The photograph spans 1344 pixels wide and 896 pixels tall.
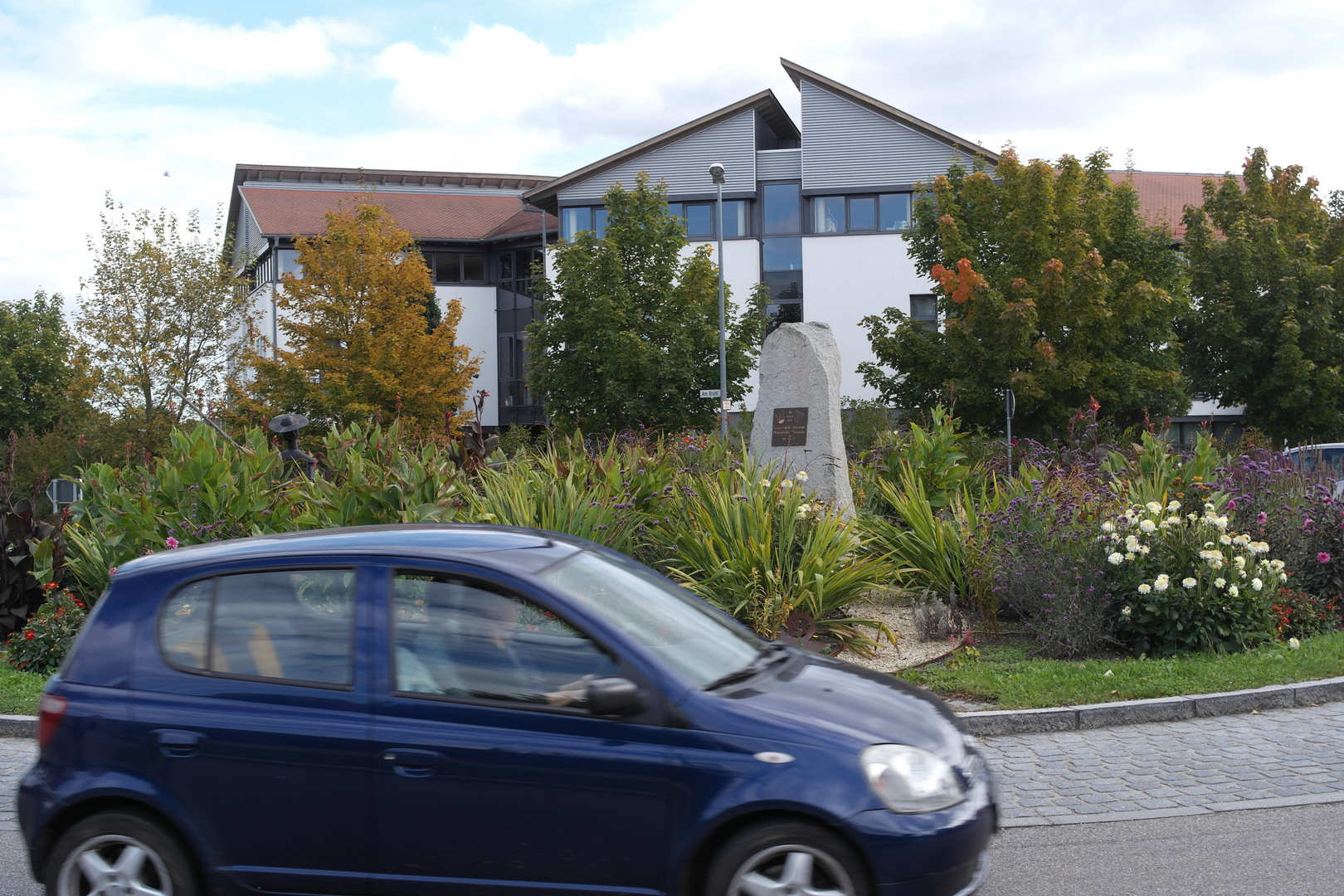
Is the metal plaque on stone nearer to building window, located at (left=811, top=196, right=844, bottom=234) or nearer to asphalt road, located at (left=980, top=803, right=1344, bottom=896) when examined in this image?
asphalt road, located at (left=980, top=803, right=1344, bottom=896)

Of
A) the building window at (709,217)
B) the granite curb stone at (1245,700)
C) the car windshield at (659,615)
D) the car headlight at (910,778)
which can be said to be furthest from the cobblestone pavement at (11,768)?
the building window at (709,217)

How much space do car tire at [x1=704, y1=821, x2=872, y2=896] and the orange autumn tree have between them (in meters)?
30.9

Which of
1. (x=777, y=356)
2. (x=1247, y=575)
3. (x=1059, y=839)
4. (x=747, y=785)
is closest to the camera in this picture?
(x=747, y=785)

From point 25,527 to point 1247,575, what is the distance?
1055 centimetres

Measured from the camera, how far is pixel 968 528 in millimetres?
10180

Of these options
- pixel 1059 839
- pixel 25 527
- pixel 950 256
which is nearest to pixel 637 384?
pixel 950 256

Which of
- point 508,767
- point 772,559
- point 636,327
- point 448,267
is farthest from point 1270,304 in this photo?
point 448,267

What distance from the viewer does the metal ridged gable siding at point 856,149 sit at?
41938 mm

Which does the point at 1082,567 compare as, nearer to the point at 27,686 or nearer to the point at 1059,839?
the point at 1059,839

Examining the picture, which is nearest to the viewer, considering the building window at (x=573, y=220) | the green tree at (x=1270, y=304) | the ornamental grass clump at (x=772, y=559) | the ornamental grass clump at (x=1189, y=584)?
the ornamental grass clump at (x=1189, y=584)

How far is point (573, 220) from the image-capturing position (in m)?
44.2

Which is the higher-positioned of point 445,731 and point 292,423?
point 292,423

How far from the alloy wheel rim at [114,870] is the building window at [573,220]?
41.2 metres

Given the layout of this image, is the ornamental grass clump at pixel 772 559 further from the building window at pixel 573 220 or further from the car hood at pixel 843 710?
the building window at pixel 573 220
